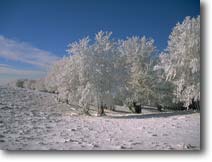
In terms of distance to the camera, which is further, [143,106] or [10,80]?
[143,106]

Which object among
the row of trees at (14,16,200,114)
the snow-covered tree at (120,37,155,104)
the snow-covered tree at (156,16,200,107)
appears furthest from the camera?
the snow-covered tree at (120,37,155,104)

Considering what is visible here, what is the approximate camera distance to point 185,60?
3.43m

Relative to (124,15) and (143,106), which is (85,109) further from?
(124,15)

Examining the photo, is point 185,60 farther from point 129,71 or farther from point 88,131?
point 88,131

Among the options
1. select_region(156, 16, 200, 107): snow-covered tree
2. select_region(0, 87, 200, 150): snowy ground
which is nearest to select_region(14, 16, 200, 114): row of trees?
select_region(156, 16, 200, 107): snow-covered tree

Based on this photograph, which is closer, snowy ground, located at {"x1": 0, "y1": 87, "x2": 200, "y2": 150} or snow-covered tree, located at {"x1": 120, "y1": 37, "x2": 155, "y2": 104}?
snowy ground, located at {"x1": 0, "y1": 87, "x2": 200, "y2": 150}

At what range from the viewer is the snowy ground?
2.96 meters

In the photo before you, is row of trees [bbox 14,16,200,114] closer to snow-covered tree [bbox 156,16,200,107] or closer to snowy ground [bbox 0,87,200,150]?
snow-covered tree [bbox 156,16,200,107]

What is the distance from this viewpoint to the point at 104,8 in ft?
11.1

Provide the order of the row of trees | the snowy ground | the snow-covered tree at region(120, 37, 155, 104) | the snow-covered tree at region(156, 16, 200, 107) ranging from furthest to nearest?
the snow-covered tree at region(120, 37, 155, 104) < the row of trees < the snow-covered tree at region(156, 16, 200, 107) < the snowy ground

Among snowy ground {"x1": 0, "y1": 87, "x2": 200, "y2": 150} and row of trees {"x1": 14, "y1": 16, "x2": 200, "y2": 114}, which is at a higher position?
row of trees {"x1": 14, "y1": 16, "x2": 200, "y2": 114}

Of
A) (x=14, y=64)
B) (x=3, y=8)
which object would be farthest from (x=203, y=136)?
(x=3, y=8)

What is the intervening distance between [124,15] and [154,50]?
630 mm

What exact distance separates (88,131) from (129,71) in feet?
5.08
